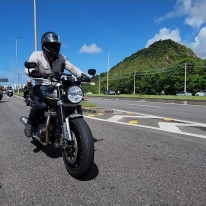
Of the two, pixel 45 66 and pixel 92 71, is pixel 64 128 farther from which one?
pixel 45 66

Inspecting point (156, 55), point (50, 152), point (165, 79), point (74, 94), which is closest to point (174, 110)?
point (50, 152)

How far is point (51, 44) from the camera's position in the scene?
494 cm

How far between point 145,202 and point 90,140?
40.4 inches

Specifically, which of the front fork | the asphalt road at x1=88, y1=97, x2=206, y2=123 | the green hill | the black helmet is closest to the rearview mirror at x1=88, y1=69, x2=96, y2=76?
the black helmet

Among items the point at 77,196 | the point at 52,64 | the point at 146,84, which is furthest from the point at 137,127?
the point at 146,84

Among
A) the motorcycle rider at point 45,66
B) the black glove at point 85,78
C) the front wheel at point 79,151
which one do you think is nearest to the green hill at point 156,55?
the motorcycle rider at point 45,66

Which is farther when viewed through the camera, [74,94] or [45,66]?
[45,66]

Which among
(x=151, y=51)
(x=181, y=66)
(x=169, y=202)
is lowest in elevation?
(x=169, y=202)

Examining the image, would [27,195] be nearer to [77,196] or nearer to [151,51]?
[77,196]

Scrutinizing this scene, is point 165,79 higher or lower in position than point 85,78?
higher

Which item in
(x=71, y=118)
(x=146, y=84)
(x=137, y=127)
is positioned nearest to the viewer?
(x=71, y=118)

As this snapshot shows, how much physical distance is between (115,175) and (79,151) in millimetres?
582

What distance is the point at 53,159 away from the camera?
495 cm

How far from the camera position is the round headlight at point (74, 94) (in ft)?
13.4
